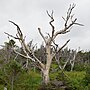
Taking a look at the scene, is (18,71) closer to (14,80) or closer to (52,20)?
(14,80)

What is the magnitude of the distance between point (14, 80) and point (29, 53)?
4.23 metres

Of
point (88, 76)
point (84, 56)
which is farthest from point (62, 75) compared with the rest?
point (84, 56)

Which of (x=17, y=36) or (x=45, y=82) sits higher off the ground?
(x=17, y=36)

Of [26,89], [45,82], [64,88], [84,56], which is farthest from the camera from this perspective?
[84,56]

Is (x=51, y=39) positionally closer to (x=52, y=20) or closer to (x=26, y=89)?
(x=52, y=20)

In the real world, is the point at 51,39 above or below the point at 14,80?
above

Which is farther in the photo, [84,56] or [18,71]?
[84,56]

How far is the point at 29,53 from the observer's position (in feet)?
68.8

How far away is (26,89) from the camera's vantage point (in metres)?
22.7

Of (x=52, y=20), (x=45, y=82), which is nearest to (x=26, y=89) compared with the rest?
(x=45, y=82)

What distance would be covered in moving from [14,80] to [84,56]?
156 feet

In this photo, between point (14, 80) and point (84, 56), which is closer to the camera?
point (14, 80)

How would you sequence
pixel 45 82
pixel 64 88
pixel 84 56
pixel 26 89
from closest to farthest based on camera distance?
1. pixel 64 88
2. pixel 45 82
3. pixel 26 89
4. pixel 84 56

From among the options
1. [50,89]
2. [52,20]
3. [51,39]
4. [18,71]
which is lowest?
[50,89]
